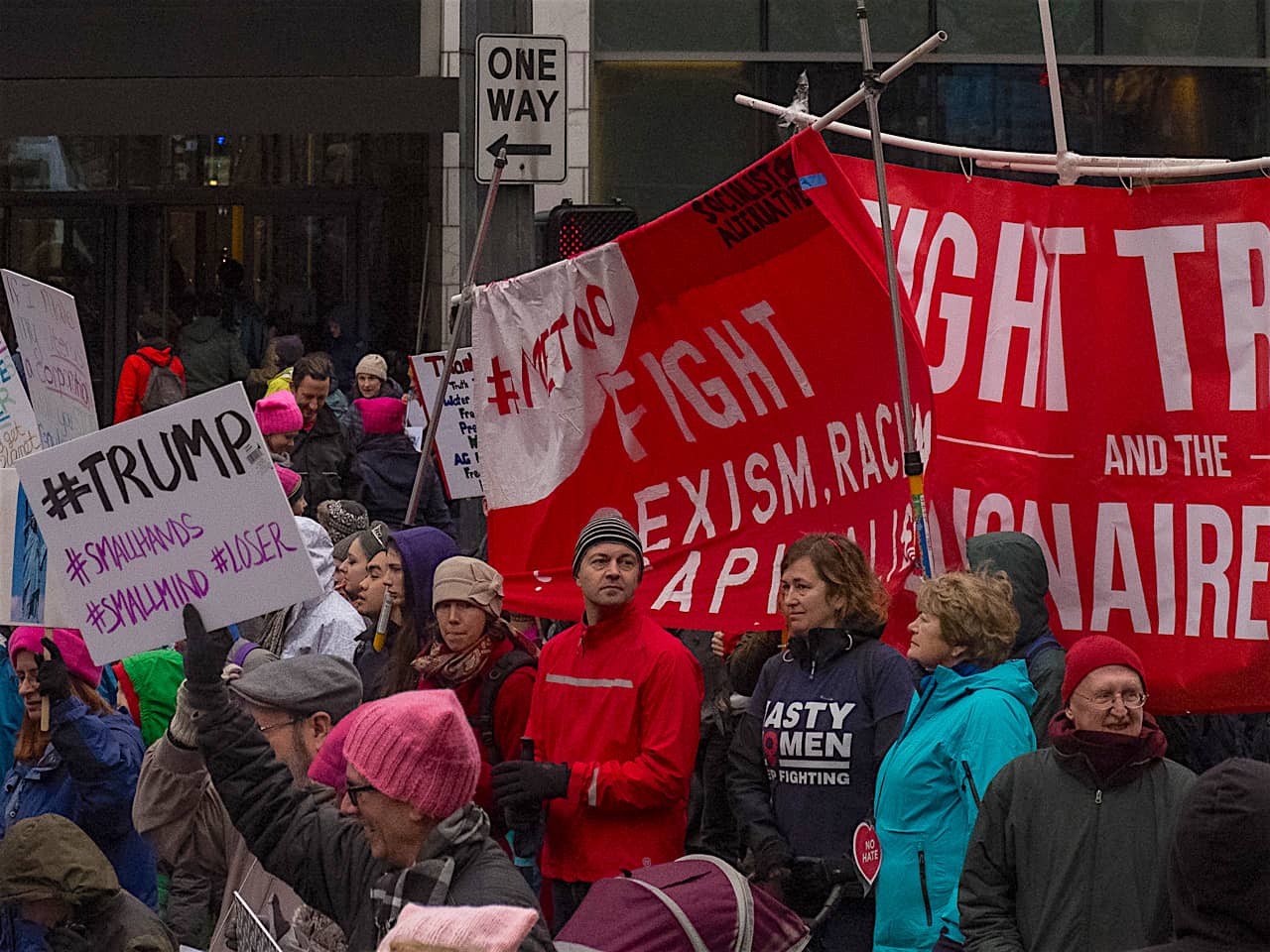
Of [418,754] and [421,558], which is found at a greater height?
[421,558]

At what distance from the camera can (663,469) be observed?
23.2 feet

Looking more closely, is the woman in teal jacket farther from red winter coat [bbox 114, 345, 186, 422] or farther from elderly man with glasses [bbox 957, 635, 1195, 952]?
red winter coat [bbox 114, 345, 186, 422]

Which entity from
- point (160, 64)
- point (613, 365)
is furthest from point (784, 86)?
point (613, 365)

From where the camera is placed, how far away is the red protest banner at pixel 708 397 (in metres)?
6.43

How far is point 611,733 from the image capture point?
20.1 ft

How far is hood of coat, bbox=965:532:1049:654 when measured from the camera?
5965 millimetres

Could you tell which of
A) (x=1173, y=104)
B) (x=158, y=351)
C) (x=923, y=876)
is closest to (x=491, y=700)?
(x=923, y=876)

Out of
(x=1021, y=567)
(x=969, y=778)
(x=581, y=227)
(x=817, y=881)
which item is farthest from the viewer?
(x=581, y=227)

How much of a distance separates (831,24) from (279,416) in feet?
27.6

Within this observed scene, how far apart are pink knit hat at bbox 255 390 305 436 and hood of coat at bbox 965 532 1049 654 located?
5.21 m

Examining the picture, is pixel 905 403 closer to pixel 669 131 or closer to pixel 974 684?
pixel 974 684

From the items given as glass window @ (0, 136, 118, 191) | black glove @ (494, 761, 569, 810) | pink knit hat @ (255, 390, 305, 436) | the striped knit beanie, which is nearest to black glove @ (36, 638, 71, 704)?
black glove @ (494, 761, 569, 810)

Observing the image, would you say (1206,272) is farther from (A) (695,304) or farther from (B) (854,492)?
(A) (695,304)

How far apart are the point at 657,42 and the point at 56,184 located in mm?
6210
